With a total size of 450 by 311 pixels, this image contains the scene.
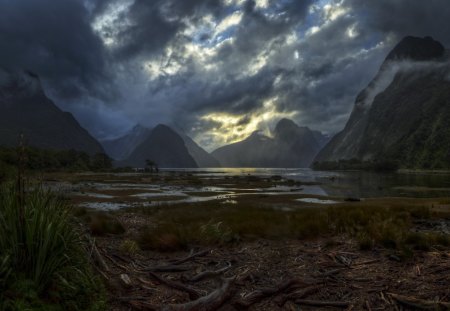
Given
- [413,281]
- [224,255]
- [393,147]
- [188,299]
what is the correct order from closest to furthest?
[188,299]
[413,281]
[224,255]
[393,147]

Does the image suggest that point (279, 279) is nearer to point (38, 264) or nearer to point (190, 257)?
point (190, 257)

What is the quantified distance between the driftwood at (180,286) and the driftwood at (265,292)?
926 mm

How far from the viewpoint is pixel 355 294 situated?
592cm

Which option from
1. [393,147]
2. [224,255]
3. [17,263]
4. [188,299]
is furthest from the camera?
[393,147]

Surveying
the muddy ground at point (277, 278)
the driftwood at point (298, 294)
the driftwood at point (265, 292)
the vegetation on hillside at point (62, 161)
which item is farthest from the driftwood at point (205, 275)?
the vegetation on hillside at point (62, 161)

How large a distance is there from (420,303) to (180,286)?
4611 millimetres

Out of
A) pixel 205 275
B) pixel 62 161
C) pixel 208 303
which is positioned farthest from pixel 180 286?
pixel 62 161

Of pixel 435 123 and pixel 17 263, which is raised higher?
pixel 435 123

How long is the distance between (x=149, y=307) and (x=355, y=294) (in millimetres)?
4100

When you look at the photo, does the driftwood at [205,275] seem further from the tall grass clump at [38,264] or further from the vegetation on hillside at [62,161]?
the vegetation on hillside at [62,161]

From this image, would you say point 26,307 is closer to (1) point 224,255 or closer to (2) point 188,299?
(2) point 188,299

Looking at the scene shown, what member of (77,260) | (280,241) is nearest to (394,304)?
(280,241)

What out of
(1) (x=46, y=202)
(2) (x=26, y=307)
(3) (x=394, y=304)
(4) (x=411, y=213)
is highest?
(1) (x=46, y=202)

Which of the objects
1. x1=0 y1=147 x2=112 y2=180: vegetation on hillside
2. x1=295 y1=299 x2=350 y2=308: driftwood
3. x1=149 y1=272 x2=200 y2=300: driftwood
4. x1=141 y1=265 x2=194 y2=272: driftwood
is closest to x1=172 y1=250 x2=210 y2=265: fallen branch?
x1=141 y1=265 x2=194 y2=272: driftwood
